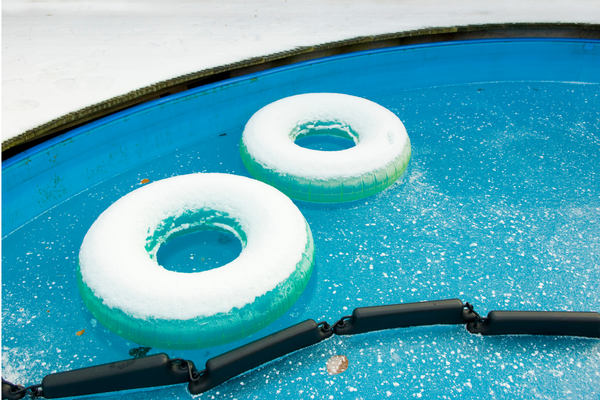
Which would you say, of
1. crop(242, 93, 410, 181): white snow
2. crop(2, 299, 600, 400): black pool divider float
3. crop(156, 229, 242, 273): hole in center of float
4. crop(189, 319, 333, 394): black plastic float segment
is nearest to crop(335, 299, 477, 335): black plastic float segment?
crop(2, 299, 600, 400): black pool divider float

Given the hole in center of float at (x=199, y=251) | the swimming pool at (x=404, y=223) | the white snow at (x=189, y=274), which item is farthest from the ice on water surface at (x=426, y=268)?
the hole in center of float at (x=199, y=251)

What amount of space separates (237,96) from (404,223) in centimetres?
134

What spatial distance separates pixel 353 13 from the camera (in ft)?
11.3

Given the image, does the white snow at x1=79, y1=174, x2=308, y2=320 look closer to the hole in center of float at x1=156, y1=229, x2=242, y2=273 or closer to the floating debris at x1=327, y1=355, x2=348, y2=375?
the hole in center of float at x1=156, y1=229, x2=242, y2=273

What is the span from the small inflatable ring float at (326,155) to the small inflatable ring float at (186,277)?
0.97 feet

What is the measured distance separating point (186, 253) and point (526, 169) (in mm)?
1876

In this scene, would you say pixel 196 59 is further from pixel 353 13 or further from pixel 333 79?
pixel 353 13

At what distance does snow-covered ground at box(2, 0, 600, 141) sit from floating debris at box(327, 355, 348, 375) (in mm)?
1703

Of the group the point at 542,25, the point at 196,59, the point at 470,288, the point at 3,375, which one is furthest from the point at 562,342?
the point at 542,25

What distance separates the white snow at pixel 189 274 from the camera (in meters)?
1.33

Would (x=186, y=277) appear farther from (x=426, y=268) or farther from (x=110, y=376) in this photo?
(x=426, y=268)

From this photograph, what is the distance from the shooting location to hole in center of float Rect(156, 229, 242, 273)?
1728mm

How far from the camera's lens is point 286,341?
4.53ft

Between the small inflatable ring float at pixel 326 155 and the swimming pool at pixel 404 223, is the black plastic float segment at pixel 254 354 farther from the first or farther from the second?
the small inflatable ring float at pixel 326 155
